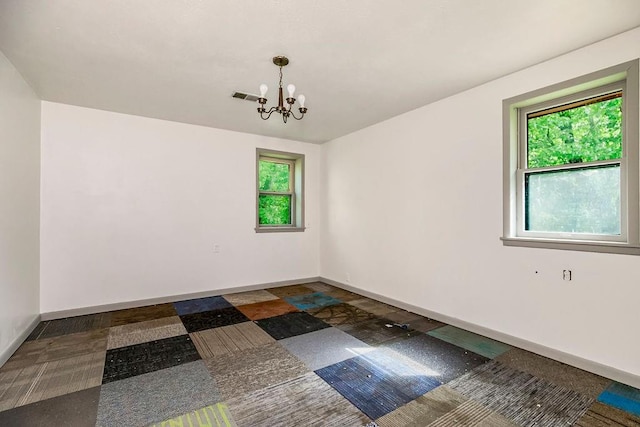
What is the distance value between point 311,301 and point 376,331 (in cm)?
135

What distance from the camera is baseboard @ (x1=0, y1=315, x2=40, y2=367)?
256 cm

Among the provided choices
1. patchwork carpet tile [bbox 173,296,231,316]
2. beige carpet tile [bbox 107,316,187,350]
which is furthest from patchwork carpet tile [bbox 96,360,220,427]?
patchwork carpet tile [bbox 173,296,231,316]

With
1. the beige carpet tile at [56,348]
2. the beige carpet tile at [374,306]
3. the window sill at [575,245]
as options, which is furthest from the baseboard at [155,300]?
the window sill at [575,245]

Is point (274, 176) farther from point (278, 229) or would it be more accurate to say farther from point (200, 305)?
point (200, 305)

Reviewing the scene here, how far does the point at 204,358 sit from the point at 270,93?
2.75 meters

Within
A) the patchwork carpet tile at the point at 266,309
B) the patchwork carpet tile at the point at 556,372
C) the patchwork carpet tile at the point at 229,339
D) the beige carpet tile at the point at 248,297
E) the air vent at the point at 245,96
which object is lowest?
the patchwork carpet tile at the point at 229,339

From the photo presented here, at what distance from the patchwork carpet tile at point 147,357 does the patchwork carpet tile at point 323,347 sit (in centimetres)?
90

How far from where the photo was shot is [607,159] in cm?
247

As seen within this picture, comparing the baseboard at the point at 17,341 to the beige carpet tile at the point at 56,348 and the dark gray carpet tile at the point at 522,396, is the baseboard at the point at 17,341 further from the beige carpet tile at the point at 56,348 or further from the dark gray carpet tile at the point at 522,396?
the dark gray carpet tile at the point at 522,396

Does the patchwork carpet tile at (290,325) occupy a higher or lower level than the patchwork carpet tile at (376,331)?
lower

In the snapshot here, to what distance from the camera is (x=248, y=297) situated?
465 cm

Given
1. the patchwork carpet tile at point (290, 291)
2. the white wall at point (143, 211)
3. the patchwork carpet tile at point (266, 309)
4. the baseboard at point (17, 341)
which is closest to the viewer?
the baseboard at point (17, 341)

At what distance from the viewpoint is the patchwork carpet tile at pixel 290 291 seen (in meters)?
4.82

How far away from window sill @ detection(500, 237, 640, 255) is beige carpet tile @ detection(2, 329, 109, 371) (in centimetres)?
405
